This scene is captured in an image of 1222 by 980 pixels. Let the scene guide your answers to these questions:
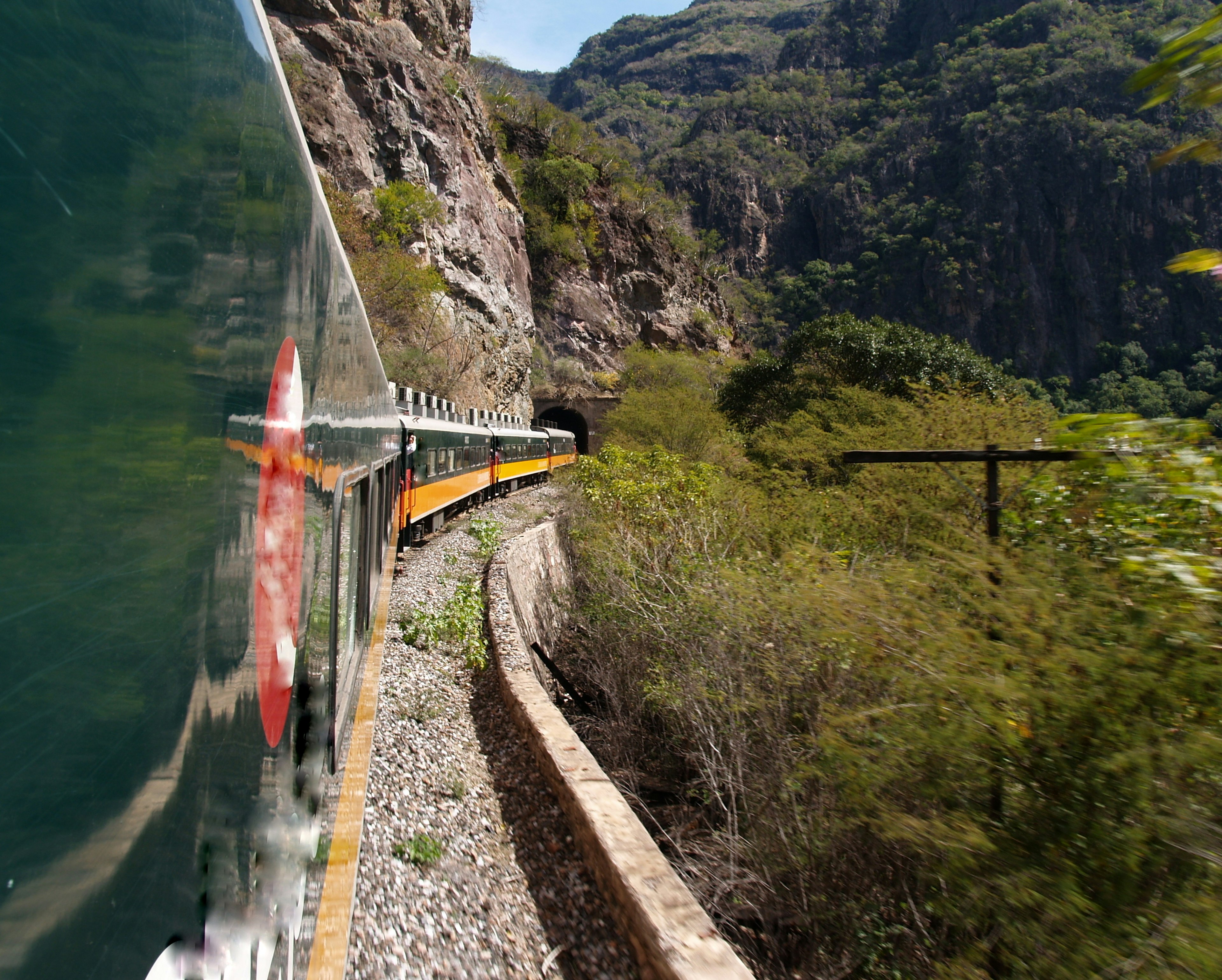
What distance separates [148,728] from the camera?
739 millimetres

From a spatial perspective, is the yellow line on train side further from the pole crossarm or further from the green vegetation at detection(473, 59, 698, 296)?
the green vegetation at detection(473, 59, 698, 296)

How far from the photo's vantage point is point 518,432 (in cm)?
2655

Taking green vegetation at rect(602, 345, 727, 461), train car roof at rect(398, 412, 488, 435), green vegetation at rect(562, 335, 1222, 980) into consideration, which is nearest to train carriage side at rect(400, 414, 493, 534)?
train car roof at rect(398, 412, 488, 435)

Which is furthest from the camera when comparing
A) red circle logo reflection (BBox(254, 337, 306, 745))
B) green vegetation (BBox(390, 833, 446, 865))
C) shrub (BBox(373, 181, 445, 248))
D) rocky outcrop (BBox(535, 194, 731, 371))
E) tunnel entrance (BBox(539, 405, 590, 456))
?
rocky outcrop (BBox(535, 194, 731, 371))

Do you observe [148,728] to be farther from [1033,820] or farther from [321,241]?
[1033,820]

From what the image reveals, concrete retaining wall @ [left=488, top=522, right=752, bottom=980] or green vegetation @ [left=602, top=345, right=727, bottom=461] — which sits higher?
green vegetation @ [left=602, top=345, right=727, bottom=461]

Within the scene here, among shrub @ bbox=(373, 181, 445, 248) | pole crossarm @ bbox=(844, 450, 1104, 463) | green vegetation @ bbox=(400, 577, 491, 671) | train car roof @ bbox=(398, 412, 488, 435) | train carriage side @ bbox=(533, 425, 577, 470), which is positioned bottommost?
green vegetation @ bbox=(400, 577, 491, 671)

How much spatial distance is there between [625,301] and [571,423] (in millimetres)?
10106

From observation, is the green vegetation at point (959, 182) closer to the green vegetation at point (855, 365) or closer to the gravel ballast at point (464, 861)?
the green vegetation at point (855, 365)

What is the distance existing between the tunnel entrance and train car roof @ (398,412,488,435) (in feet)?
90.2

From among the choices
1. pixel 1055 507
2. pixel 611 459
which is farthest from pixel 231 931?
pixel 611 459

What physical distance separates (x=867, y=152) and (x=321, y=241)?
123474 millimetres

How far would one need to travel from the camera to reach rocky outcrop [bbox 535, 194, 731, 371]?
51.0 meters

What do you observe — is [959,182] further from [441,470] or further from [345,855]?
[345,855]
